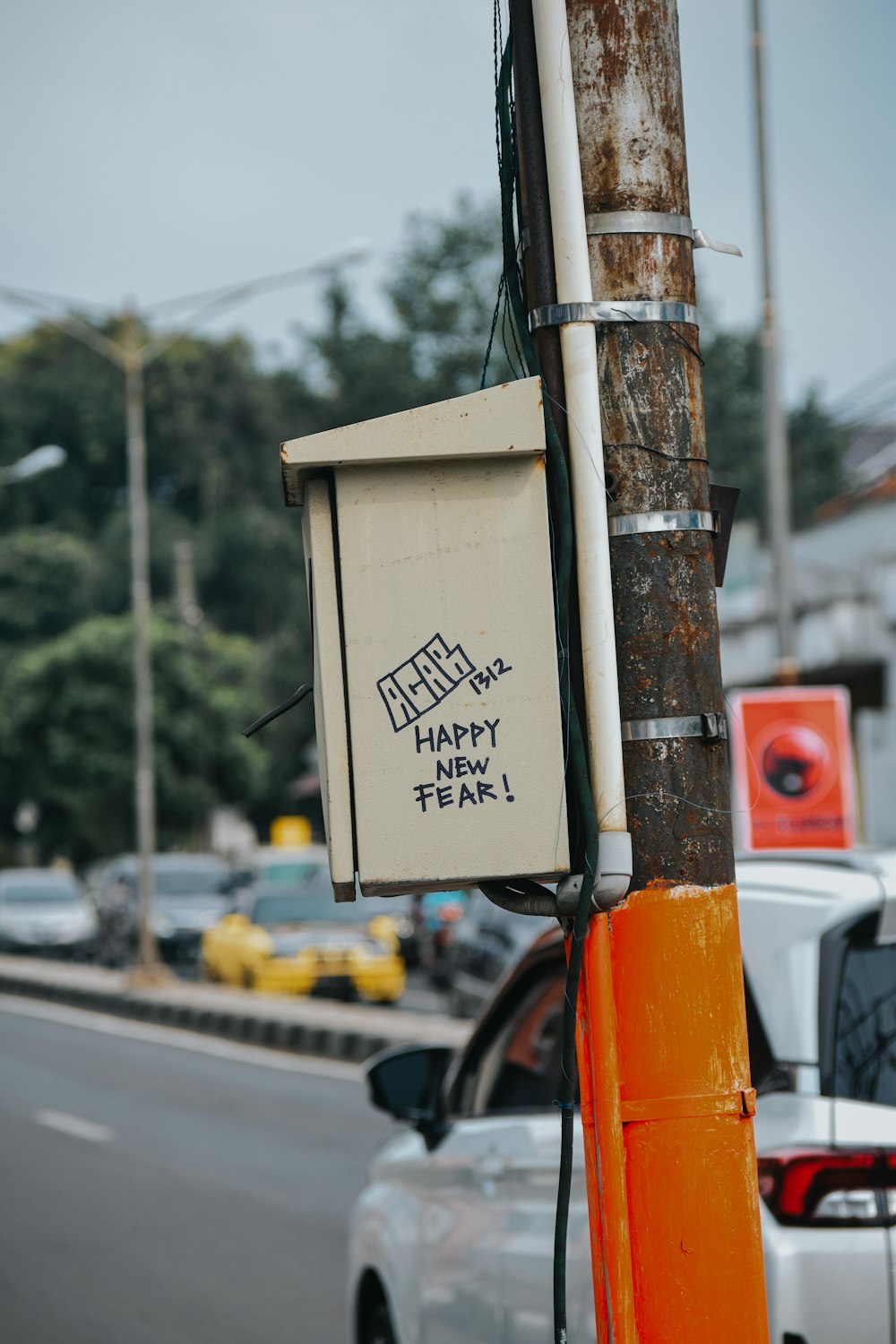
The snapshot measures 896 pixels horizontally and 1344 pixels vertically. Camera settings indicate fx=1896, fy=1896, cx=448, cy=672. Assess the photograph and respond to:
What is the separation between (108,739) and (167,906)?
14132 mm

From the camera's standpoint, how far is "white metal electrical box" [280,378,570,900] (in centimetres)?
266

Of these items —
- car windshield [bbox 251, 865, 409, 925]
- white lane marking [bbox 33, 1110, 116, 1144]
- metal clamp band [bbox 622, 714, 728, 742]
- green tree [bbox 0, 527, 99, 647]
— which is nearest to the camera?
metal clamp band [bbox 622, 714, 728, 742]

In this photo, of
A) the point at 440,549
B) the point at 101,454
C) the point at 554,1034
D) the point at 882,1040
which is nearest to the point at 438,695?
the point at 440,549

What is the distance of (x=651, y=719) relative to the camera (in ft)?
8.89

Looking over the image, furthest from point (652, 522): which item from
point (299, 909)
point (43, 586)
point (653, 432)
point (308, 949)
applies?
point (43, 586)

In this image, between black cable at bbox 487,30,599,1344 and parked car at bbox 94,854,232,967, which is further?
parked car at bbox 94,854,232,967

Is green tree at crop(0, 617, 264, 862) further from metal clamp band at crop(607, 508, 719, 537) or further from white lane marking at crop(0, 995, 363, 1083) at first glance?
metal clamp band at crop(607, 508, 719, 537)

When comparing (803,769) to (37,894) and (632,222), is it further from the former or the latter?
(37,894)

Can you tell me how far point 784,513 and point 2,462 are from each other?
59.9 metres

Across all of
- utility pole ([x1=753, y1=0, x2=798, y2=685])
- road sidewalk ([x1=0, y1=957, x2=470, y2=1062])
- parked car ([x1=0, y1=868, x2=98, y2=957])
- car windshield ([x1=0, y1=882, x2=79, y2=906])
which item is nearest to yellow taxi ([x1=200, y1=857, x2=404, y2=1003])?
road sidewalk ([x1=0, y1=957, x2=470, y2=1062])

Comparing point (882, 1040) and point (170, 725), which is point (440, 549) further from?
point (170, 725)

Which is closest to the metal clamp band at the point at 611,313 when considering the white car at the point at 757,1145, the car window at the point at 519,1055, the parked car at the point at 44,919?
the white car at the point at 757,1145

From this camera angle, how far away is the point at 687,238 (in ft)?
9.40

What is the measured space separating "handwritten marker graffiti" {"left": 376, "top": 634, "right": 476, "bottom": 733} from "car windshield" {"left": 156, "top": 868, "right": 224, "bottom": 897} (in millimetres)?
31198
